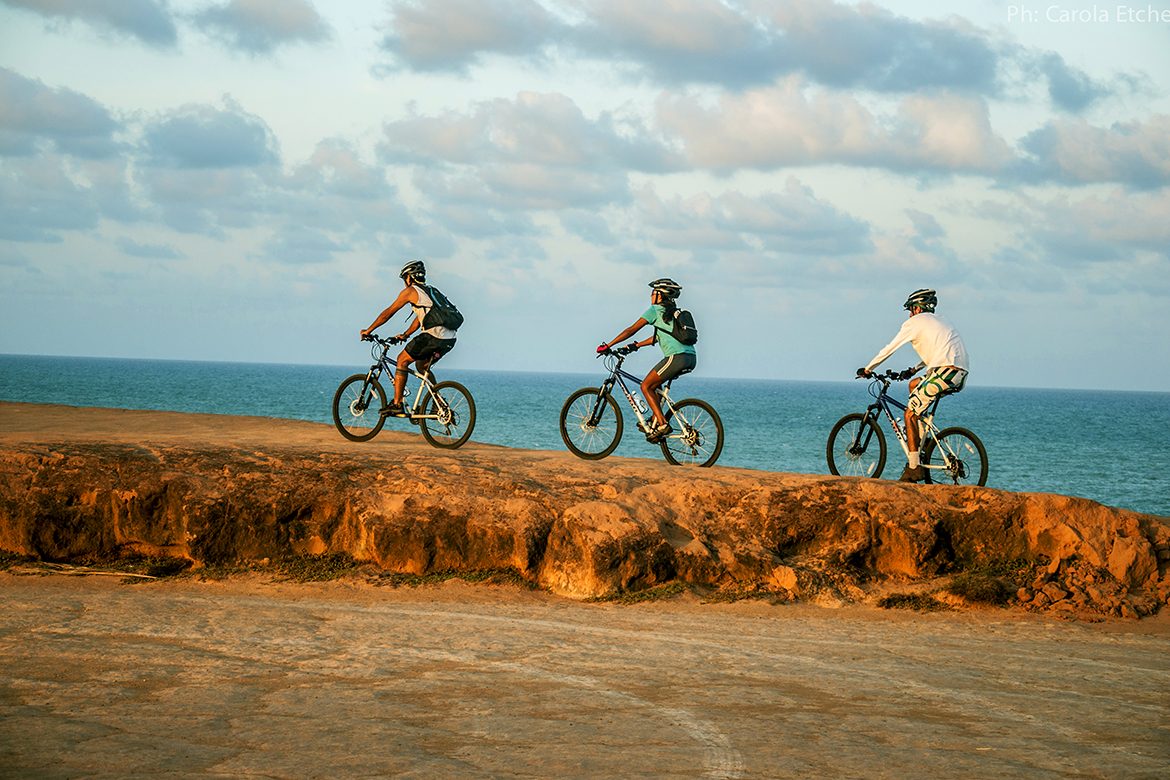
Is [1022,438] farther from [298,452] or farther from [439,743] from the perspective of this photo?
[439,743]

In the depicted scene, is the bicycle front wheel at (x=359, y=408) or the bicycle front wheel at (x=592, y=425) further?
the bicycle front wheel at (x=359, y=408)

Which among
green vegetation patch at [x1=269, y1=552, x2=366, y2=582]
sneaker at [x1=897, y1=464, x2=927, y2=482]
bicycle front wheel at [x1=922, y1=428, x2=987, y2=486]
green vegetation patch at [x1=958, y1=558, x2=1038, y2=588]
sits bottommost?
green vegetation patch at [x1=269, y1=552, x2=366, y2=582]

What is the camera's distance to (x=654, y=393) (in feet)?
44.2

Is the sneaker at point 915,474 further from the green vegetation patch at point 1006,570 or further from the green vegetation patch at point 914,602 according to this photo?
the green vegetation patch at point 914,602

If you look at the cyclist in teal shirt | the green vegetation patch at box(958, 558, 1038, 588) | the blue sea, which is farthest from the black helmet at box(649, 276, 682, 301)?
the blue sea

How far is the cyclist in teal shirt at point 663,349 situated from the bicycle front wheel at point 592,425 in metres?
0.52

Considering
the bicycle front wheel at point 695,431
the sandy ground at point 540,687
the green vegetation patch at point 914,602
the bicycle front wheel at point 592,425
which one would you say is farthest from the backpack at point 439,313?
the green vegetation patch at point 914,602

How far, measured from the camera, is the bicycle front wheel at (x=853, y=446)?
13.4 meters

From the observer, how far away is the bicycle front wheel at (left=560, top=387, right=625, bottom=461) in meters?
14.0

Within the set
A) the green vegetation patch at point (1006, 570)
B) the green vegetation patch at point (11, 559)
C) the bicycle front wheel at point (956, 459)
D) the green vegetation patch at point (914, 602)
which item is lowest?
the green vegetation patch at point (11, 559)

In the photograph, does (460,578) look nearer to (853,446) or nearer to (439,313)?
(439,313)

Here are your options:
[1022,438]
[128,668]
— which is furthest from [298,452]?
[1022,438]

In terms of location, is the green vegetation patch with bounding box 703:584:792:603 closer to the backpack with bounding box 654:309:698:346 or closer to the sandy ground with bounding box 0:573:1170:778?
the sandy ground with bounding box 0:573:1170:778

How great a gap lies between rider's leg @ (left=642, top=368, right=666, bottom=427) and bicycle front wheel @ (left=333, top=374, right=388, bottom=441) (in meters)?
3.45
